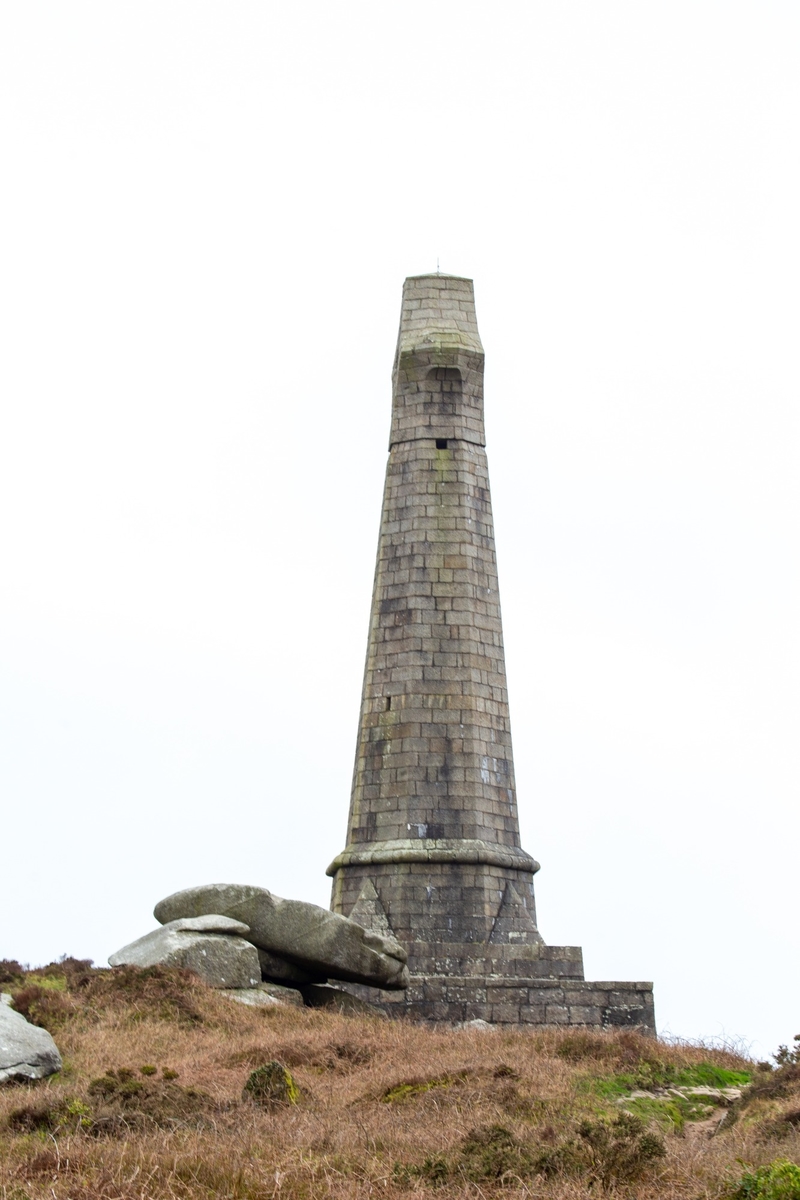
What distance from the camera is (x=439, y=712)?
2108 centimetres

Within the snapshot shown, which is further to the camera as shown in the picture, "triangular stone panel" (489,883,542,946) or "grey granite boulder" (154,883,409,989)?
"triangular stone panel" (489,883,542,946)

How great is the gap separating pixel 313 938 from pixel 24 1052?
539 centimetres

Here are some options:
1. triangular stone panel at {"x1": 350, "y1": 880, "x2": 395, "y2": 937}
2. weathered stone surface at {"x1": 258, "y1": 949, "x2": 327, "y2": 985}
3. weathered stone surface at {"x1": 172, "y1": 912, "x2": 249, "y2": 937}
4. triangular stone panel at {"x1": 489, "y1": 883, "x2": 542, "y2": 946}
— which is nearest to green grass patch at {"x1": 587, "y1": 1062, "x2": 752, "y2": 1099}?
weathered stone surface at {"x1": 258, "y1": 949, "x2": 327, "y2": 985}

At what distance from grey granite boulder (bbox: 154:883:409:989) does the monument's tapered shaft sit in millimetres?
2242

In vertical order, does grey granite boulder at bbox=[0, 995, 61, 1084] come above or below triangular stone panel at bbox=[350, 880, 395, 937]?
below

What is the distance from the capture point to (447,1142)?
876cm

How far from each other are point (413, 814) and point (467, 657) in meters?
2.43

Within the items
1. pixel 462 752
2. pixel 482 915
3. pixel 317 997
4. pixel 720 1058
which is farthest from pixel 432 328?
pixel 720 1058

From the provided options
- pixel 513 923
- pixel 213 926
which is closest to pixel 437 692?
pixel 513 923

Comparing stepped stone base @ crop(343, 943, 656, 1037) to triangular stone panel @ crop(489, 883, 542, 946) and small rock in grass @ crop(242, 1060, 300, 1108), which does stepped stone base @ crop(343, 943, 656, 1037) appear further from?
small rock in grass @ crop(242, 1060, 300, 1108)

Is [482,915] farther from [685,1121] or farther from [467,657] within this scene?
[685,1121]

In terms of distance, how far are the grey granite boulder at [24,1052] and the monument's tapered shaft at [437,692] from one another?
7.68 m

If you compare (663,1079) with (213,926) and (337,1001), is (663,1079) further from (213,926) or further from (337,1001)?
(213,926)

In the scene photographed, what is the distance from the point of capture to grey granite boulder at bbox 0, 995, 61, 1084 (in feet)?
38.5
